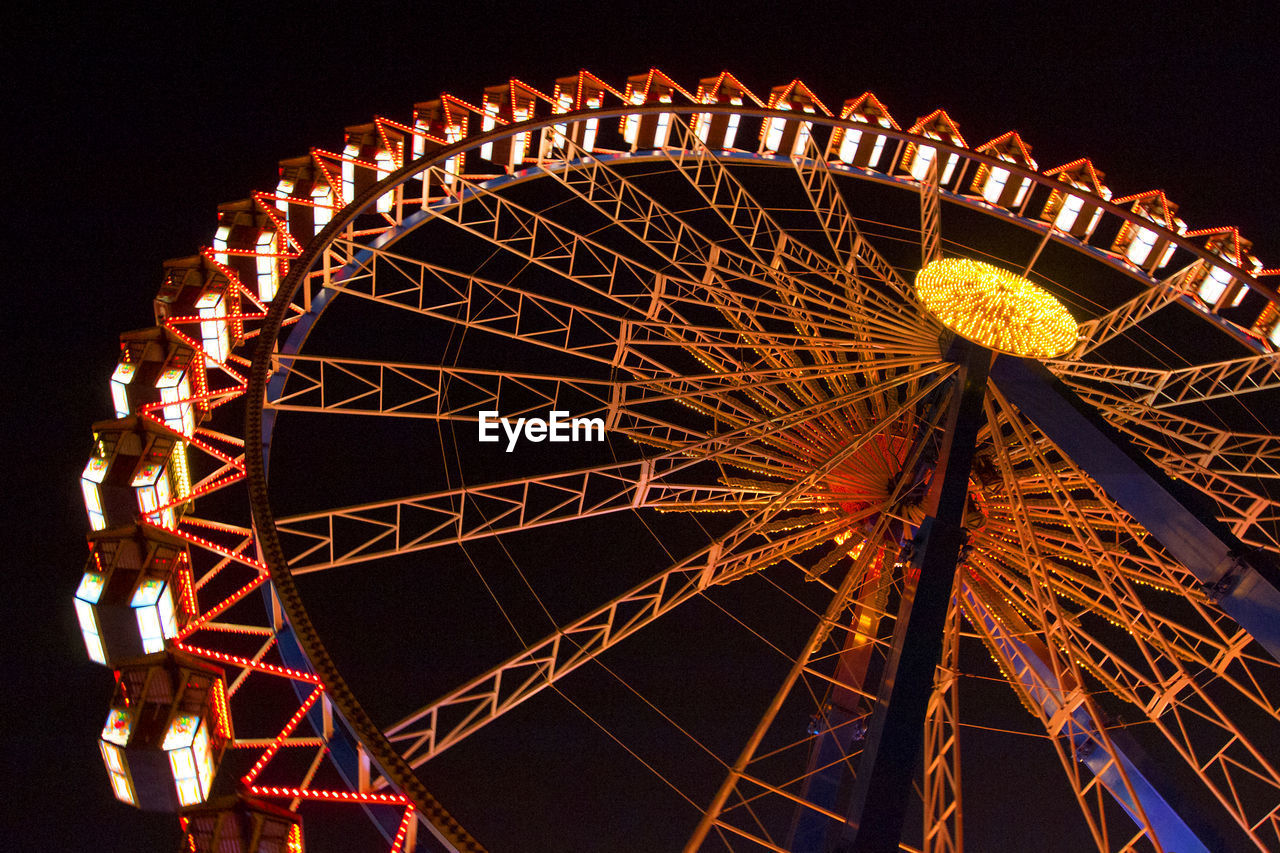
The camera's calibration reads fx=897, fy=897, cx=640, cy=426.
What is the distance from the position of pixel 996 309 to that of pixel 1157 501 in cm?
488

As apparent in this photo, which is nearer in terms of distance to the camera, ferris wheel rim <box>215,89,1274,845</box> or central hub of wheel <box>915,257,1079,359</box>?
ferris wheel rim <box>215,89,1274,845</box>

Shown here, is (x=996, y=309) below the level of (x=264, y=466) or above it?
above

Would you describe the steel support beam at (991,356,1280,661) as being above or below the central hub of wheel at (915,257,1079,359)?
below

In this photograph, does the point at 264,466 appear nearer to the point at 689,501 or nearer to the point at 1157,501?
the point at 689,501

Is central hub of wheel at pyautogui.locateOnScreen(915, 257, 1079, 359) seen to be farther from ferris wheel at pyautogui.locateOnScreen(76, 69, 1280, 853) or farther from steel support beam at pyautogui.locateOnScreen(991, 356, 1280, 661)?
steel support beam at pyautogui.locateOnScreen(991, 356, 1280, 661)

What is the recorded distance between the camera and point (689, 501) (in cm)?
1467

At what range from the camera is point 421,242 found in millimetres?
25844

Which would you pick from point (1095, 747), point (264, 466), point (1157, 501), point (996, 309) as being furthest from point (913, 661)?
point (996, 309)

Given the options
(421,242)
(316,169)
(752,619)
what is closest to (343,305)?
(421,242)

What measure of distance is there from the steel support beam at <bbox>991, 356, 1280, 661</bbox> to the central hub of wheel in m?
1.91

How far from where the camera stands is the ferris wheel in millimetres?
8930

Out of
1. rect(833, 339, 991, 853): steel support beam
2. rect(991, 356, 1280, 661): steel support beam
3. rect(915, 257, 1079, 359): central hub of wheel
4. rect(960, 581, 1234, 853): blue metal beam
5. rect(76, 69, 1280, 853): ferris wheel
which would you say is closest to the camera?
rect(833, 339, 991, 853): steel support beam

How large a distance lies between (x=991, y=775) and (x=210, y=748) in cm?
1979

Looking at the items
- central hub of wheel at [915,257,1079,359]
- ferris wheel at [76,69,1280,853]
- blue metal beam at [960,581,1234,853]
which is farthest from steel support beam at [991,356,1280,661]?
blue metal beam at [960,581,1234,853]
